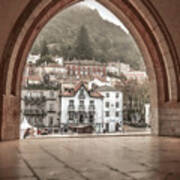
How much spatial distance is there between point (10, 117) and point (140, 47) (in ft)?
10.9

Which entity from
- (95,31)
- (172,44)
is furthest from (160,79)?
(95,31)

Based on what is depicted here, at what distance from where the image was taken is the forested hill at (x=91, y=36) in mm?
13875

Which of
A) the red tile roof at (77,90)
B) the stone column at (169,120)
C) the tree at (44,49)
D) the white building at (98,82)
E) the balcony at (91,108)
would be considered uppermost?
the tree at (44,49)

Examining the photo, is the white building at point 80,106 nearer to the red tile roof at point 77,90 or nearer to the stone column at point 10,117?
the red tile roof at point 77,90

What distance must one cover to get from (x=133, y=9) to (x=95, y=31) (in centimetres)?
963

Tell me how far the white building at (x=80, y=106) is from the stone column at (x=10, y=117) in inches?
351

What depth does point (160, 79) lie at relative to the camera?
237 inches

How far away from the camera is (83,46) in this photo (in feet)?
49.3

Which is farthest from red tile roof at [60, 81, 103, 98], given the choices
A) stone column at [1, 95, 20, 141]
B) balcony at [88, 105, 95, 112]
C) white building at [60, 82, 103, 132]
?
stone column at [1, 95, 20, 141]

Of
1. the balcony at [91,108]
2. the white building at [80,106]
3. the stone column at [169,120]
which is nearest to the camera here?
the stone column at [169,120]

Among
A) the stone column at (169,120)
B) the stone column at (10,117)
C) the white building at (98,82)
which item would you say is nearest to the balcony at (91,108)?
the white building at (98,82)

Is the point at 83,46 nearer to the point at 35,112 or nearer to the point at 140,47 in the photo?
the point at 35,112

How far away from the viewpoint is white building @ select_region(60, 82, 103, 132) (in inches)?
565

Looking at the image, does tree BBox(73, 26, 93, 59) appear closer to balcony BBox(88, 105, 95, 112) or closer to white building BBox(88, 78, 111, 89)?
white building BBox(88, 78, 111, 89)
